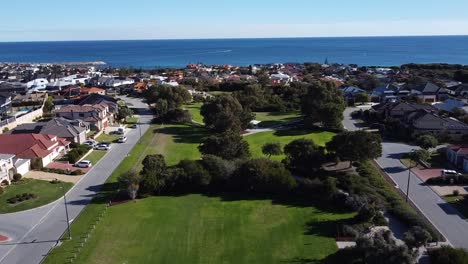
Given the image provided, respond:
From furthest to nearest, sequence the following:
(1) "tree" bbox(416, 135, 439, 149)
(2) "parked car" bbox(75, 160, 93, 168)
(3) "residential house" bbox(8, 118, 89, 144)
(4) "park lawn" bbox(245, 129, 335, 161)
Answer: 1. (4) "park lawn" bbox(245, 129, 335, 161)
2. (3) "residential house" bbox(8, 118, 89, 144)
3. (1) "tree" bbox(416, 135, 439, 149)
4. (2) "parked car" bbox(75, 160, 93, 168)

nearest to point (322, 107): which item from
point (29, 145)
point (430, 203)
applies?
point (430, 203)

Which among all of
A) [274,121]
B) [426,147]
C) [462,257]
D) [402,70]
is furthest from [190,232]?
[402,70]

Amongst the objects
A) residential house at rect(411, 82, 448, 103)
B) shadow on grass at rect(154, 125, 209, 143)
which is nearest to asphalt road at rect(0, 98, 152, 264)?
shadow on grass at rect(154, 125, 209, 143)

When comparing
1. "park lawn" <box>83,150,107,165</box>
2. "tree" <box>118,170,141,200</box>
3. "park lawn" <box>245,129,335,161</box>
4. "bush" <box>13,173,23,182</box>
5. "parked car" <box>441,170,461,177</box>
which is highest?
"tree" <box>118,170,141,200</box>

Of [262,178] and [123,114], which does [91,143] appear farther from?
[262,178]

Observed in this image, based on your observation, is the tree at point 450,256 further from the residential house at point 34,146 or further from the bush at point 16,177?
the residential house at point 34,146

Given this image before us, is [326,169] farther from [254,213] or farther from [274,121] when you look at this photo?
[274,121]

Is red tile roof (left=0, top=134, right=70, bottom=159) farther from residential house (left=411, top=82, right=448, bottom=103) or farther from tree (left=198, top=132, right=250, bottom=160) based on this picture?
residential house (left=411, top=82, right=448, bottom=103)
